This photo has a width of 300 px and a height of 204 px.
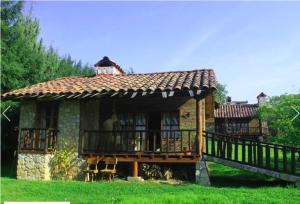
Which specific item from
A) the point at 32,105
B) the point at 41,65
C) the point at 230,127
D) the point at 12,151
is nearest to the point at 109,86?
the point at 32,105

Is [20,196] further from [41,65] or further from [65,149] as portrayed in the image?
[41,65]

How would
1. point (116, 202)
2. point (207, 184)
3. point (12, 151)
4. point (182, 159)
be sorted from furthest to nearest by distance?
point (12, 151)
point (182, 159)
point (207, 184)
point (116, 202)

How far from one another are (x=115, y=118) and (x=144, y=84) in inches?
116

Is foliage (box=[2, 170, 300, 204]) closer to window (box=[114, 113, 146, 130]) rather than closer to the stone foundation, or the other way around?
the stone foundation

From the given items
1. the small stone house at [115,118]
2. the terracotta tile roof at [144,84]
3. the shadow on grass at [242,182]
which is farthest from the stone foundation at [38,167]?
the shadow on grass at [242,182]

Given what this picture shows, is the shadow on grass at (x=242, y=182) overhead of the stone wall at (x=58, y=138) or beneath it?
beneath

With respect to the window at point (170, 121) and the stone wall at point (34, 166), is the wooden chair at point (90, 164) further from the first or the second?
the window at point (170, 121)

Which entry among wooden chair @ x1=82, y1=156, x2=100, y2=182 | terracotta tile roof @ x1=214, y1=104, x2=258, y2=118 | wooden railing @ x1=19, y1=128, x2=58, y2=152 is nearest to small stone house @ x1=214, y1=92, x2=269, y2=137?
terracotta tile roof @ x1=214, y1=104, x2=258, y2=118

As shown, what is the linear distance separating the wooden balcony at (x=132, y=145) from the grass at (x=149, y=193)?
1.38 m

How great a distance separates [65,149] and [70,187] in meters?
3.32

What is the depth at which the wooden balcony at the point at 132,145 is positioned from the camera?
13430 millimetres

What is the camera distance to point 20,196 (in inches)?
390

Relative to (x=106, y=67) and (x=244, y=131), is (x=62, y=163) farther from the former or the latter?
(x=244, y=131)

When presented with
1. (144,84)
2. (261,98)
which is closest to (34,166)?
(144,84)
